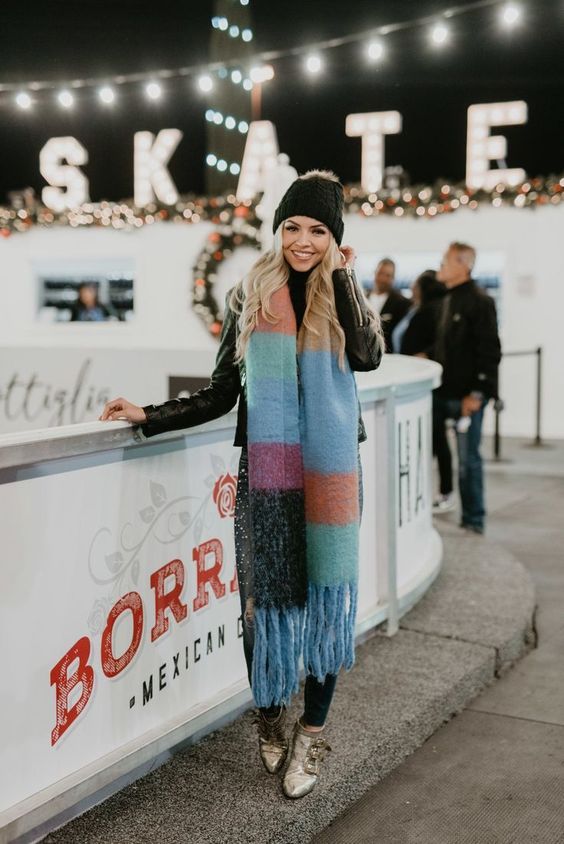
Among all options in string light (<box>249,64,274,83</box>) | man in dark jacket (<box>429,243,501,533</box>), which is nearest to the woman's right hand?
man in dark jacket (<box>429,243,501,533</box>)

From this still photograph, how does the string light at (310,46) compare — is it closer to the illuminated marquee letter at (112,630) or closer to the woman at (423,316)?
the woman at (423,316)

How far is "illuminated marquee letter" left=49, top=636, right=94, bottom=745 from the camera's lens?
244 cm

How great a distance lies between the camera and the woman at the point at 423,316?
23.9 feet

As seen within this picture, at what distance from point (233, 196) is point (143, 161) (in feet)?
7.03

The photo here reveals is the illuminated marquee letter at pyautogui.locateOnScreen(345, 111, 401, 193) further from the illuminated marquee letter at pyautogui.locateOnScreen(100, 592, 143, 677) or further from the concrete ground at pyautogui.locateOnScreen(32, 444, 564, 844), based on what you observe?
the illuminated marquee letter at pyautogui.locateOnScreen(100, 592, 143, 677)

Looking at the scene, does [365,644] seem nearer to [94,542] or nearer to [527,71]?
[94,542]

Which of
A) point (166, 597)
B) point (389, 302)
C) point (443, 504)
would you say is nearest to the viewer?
point (166, 597)

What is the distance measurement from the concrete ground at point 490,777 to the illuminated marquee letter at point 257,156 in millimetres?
9870

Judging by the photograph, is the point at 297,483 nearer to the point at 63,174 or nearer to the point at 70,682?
the point at 70,682

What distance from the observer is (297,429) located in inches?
97.4

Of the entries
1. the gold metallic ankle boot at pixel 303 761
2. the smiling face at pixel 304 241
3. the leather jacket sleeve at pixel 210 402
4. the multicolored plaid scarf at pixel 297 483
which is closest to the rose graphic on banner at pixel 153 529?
the leather jacket sleeve at pixel 210 402

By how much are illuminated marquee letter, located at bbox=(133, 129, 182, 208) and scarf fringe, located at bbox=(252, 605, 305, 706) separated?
12.1 m

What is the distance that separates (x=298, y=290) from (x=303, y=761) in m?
1.30

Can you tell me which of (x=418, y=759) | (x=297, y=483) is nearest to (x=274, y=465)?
(x=297, y=483)
